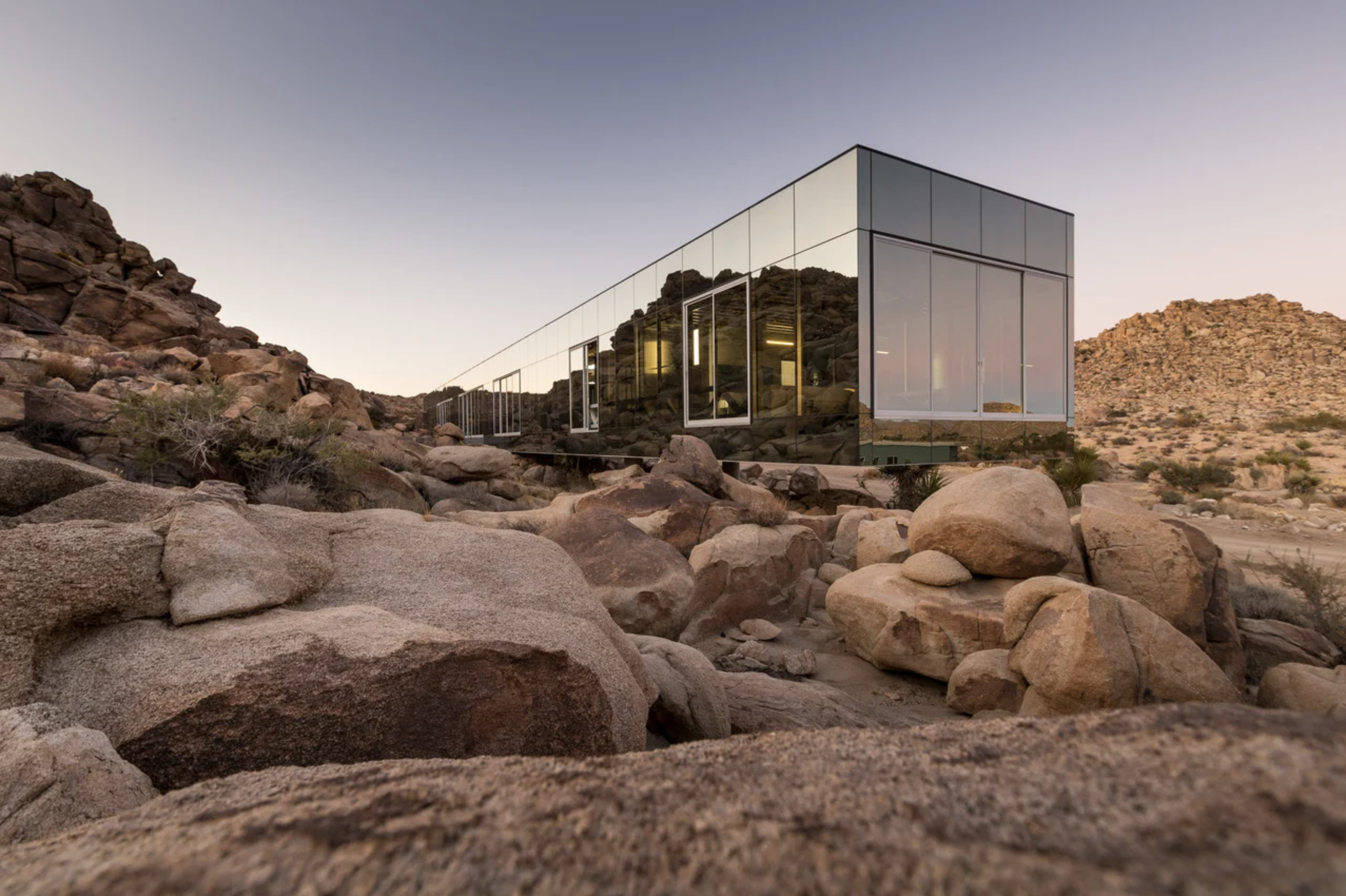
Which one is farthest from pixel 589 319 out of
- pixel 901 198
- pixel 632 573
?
pixel 632 573

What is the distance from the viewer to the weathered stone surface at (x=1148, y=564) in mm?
4195

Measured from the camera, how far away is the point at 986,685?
3.75m

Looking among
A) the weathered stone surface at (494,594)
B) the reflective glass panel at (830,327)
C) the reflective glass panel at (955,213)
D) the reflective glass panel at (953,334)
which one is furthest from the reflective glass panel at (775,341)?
the weathered stone surface at (494,594)

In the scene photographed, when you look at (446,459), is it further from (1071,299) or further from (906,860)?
(1071,299)

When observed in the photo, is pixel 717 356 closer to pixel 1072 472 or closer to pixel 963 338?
pixel 963 338

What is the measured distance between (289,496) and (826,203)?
8.92m

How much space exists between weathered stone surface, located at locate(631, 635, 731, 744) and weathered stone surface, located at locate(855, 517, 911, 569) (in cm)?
285

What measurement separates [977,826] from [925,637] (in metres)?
4.17

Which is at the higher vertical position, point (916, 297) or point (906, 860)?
point (916, 297)

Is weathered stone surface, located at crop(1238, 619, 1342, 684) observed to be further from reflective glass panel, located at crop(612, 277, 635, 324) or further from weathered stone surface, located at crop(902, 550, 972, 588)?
reflective glass panel, located at crop(612, 277, 635, 324)

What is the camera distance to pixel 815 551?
6688mm

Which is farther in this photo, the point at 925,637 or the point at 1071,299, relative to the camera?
the point at 1071,299

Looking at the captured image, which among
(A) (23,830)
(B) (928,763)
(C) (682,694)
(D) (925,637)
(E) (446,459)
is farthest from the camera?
(E) (446,459)

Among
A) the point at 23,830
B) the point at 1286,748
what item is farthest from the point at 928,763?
the point at 23,830
